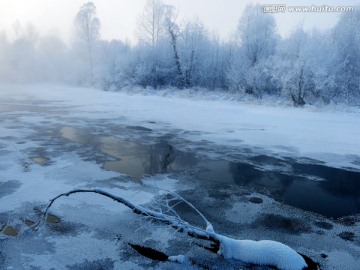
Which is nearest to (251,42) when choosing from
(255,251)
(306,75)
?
(306,75)

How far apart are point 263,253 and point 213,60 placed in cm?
4296

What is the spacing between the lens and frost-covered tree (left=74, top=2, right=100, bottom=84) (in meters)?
52.8

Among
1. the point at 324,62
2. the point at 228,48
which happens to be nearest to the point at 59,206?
the point at 324,62

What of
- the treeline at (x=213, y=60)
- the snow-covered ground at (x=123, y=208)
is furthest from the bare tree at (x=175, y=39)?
the snow-covered ground at (x=123, y=208)

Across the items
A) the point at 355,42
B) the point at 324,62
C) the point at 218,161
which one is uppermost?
the point at 355,42

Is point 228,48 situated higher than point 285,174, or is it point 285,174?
point 228,48

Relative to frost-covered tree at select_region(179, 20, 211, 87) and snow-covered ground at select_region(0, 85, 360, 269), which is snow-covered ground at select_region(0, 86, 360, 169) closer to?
snow-covered ground at select_region(0, 85, 360, 269)

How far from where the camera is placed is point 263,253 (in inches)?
157

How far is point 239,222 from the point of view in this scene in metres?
5.34

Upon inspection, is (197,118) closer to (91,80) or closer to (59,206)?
(59,206)

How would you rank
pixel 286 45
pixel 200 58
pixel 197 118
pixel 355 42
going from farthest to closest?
pixel 200 58, pixel 286 45, pixel 355 42, pixel 197 118

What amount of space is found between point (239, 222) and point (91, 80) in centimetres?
4783

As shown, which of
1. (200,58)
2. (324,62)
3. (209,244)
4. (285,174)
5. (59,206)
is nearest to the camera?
(209,244)

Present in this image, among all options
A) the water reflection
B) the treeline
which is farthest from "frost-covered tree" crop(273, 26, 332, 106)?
A: the water reflection
